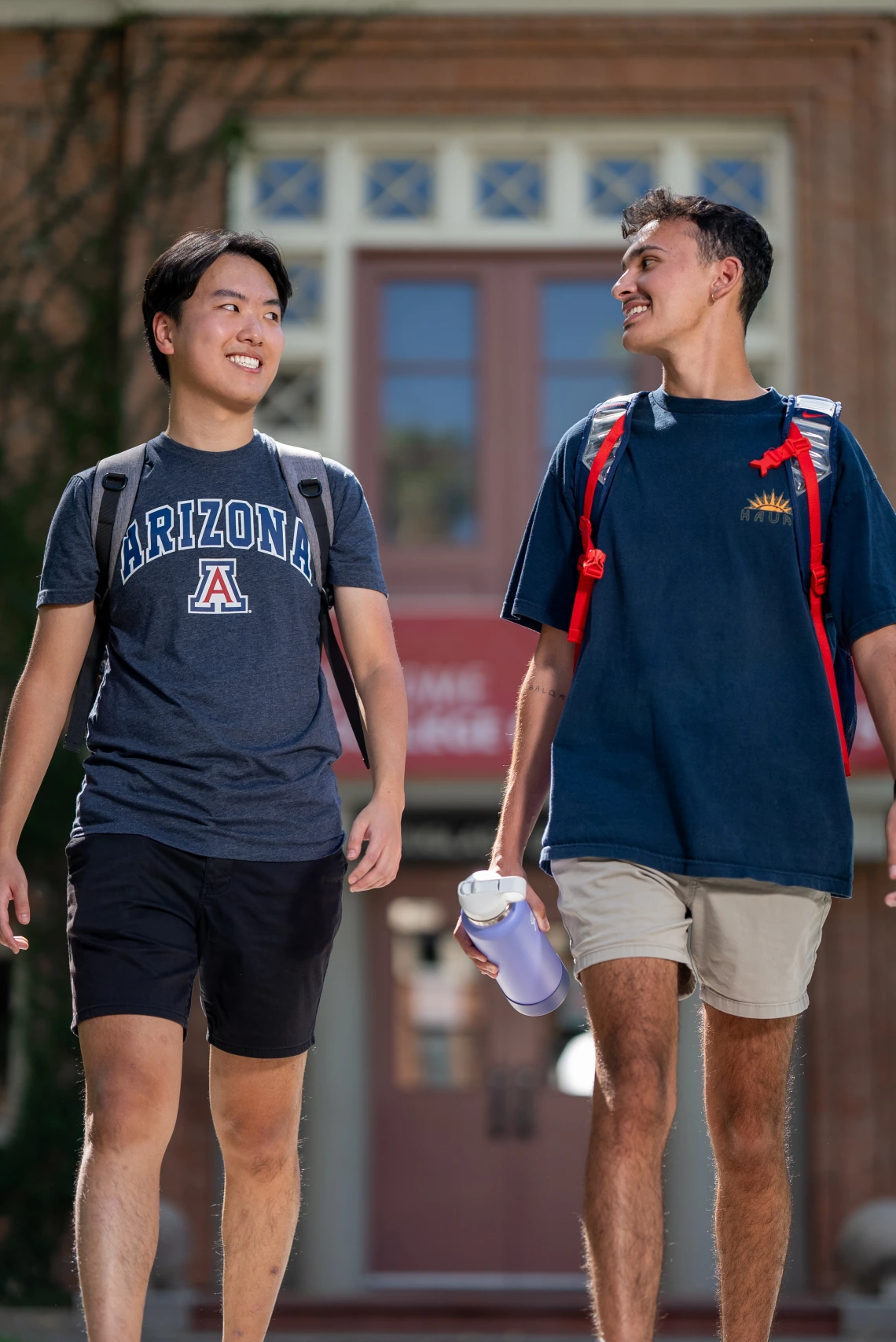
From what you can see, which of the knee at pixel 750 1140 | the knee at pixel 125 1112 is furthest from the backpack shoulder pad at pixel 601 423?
the knee at pixel 125 1112

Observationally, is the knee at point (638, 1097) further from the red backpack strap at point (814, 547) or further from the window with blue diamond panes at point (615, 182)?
the window with blue diamond panes at point (615, 182)

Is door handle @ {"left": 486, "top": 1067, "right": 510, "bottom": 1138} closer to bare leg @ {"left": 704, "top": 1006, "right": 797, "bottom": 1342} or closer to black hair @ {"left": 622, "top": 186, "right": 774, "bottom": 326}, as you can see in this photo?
bare leg @ {"left": 704, "top": 1006, "right": 797, "bottom": 1342}

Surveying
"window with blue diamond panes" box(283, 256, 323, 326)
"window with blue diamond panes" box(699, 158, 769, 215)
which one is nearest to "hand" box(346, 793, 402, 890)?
"window with blue diamond panes" box(283, 256, 323, 326)

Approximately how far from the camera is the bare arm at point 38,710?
371cm

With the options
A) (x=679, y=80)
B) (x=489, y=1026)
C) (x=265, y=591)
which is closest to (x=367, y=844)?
(x=265, y=591)

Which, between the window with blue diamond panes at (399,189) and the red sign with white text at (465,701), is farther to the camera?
the window with blue diamond panes at (399,189)

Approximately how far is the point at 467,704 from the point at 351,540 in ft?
24.3

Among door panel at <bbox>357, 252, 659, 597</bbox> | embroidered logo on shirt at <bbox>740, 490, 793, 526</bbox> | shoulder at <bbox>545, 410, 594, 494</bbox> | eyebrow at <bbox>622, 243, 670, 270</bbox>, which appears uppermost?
door panel at <bbox>357, 252, 659, 597</bbox>

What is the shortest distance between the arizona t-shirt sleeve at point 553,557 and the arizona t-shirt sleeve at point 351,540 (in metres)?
0.33

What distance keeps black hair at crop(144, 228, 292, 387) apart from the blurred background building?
25.5 feet

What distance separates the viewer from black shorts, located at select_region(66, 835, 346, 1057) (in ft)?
11.6

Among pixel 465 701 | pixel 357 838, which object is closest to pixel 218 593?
pixel 357 838

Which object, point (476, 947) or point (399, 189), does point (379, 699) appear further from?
point (399, 189)

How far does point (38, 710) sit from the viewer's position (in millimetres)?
3740
